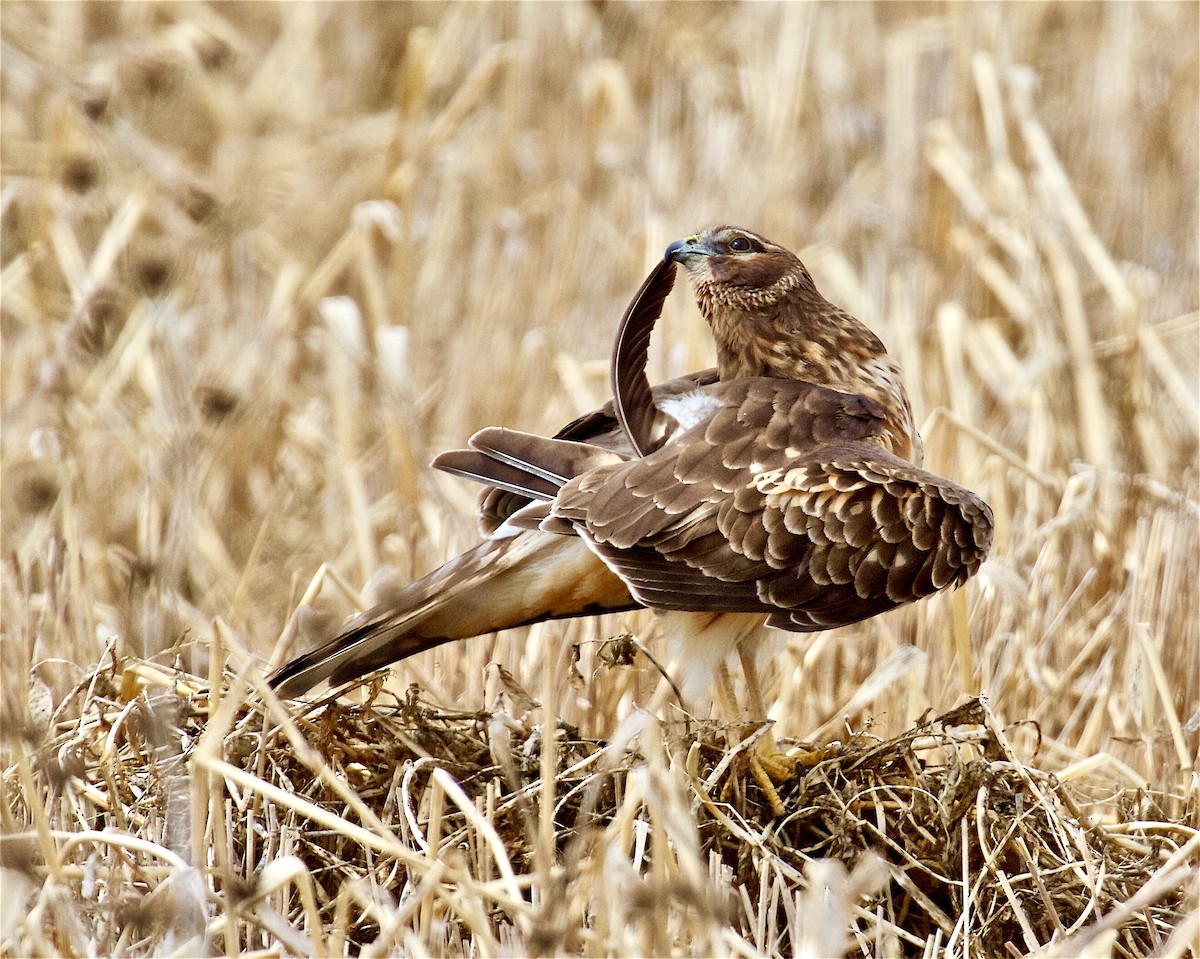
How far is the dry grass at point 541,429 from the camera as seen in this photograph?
2492mm

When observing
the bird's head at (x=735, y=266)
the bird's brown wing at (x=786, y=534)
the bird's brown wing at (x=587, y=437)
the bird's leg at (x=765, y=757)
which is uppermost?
the bird's head at (x=735, y=266)

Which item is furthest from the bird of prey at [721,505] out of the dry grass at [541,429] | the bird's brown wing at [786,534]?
the dry grass at [541,429]

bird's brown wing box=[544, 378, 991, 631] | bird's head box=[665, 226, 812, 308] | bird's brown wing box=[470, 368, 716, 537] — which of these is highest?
bird's head box=[665, 226, 812, 308]

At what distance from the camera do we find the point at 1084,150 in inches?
257

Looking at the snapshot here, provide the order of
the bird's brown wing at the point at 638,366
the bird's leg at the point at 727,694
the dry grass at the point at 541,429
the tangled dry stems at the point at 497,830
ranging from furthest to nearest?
the bird's leg at the point at 727,694 < the bird's brown wing at the point at 638,366 < the dry grass at the point at 541,429 < the tangled dry stems at the point at 497,830

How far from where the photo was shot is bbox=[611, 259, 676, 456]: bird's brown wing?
122 inches

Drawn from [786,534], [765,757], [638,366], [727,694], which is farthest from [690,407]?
[765,757]

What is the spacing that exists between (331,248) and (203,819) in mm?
4475

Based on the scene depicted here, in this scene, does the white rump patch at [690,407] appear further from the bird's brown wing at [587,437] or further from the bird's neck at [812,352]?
the bird's neck at [812,352]

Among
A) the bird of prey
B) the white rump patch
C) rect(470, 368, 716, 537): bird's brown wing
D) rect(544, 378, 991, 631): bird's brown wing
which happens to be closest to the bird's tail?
the bird of prey

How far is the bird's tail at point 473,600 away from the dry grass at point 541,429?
4.0 inches

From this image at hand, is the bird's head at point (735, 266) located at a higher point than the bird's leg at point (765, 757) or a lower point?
higher

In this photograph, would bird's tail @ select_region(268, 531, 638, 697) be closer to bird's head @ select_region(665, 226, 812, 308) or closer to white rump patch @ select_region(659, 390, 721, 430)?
white rump patch @ select_region(659, 390, 721, 430)

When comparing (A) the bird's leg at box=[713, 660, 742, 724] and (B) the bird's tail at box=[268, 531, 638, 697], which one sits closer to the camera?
(B) the bird's tail at box=[268, 531, 638, 697]
